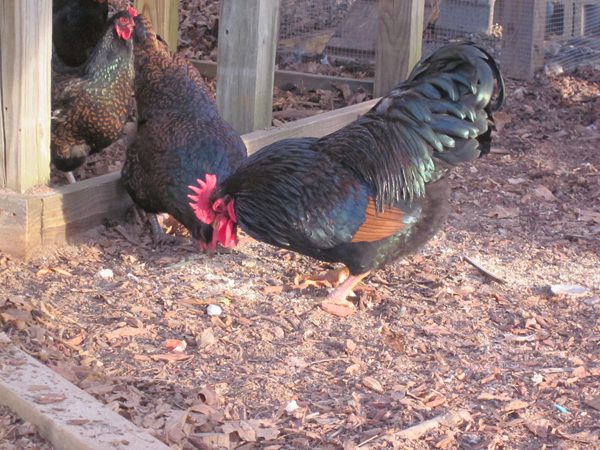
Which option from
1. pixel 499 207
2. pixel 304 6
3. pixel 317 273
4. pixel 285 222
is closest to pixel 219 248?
pixel 317 273

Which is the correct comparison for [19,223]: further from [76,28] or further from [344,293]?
[76,28]

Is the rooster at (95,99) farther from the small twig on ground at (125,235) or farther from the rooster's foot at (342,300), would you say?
the rooster's foot at (342,300)

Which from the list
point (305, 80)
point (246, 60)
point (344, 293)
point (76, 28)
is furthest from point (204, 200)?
point (305, 80)

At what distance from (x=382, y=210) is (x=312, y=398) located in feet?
4.00

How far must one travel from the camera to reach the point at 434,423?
3.71m

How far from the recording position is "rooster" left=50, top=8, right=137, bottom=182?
5.76 m

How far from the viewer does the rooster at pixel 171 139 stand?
5.26 meters

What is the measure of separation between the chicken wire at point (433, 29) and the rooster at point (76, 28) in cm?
265

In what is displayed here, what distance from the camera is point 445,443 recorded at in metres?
3.60

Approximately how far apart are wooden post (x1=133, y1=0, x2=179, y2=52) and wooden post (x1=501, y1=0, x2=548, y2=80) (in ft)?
13.6

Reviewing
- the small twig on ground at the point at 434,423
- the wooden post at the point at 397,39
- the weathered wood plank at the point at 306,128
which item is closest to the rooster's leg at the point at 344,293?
the small twig on ground at the point at 434,423

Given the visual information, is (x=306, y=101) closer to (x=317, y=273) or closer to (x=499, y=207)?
(x=499, y=207)

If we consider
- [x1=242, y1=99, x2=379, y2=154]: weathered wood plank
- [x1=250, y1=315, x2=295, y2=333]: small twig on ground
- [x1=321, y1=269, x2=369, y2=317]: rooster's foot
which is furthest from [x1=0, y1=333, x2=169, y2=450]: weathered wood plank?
[x1=242, y1=99, x2=379, y2=154]: weathered wood plank

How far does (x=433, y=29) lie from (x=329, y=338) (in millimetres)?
6319
